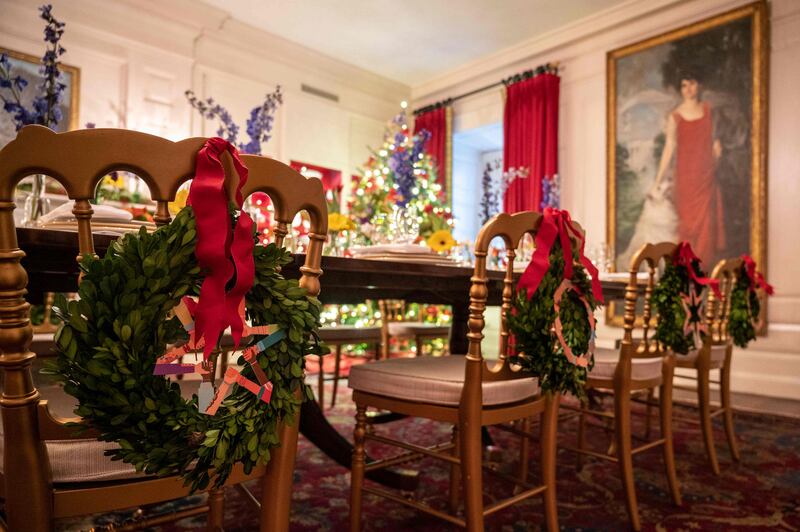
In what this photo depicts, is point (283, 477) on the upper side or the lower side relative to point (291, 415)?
lower

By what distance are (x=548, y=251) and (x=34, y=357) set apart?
1.03 m

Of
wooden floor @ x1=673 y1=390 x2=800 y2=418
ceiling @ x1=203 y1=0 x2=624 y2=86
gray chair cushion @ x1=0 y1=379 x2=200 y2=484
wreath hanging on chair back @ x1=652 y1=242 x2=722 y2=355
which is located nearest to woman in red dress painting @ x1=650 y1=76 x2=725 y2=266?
wooden floor @ x1=673 y1=390 x2=800 y2=418

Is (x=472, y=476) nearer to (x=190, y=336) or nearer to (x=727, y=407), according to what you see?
(x=190, y=336)

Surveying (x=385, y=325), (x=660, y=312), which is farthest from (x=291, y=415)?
(x=385, y=325)

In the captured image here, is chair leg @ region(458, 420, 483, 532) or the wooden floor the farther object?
the wooden floor

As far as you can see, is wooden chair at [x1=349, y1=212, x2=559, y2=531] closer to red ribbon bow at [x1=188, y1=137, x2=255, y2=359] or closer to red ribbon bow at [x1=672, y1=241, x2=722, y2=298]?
→ red ribbon bow at [x1=188, y1=137, x2=255, y2=359]

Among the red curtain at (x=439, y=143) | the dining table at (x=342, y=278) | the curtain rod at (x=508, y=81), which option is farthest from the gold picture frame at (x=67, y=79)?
the curtain rod at (x=508, y=81)

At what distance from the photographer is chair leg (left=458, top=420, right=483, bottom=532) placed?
1228 millimetres

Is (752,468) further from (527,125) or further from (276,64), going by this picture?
(276,64)

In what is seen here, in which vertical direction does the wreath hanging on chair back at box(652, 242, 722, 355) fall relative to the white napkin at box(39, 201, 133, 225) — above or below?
below

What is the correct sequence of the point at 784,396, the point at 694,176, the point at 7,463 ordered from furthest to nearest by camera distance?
the point at 694,176
the point at 784,396
the point at 7,463

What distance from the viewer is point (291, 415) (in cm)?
82

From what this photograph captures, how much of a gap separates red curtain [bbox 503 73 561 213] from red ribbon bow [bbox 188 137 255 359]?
4.98 meters

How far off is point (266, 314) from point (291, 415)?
0.16 metres
